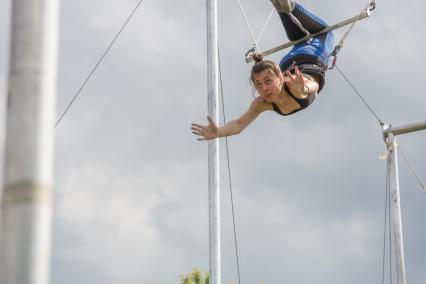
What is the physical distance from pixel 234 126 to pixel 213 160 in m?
2.00

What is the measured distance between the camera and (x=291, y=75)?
6844mm

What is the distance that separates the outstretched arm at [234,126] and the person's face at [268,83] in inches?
13.2

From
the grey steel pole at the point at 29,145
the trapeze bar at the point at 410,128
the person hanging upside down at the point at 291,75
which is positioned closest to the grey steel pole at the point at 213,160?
the person hanging upside down at the point at 291,75

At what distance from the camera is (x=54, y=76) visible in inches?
91.4

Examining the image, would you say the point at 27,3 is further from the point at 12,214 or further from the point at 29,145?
the point at 12,214

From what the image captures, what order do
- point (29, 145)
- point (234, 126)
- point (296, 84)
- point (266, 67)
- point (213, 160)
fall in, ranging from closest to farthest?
point (29, 145)
point (266, 67)
point (296, 84)
point (234, 126)
point (213, 160)

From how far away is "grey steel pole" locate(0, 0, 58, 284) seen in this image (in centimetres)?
219

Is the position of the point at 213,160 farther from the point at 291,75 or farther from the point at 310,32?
the point at 291,75

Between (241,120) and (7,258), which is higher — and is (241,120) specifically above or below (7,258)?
above

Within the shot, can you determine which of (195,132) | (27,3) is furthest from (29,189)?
(195,132)

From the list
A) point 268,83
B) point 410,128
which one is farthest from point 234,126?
point 410,128

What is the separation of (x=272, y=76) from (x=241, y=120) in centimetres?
63

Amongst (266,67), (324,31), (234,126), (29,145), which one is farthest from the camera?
(324,31)

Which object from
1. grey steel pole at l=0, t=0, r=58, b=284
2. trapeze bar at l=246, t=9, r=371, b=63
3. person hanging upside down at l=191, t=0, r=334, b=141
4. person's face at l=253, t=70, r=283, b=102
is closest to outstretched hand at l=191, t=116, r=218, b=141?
person hanging upside down at l=191, t=0, r=334, b=141
